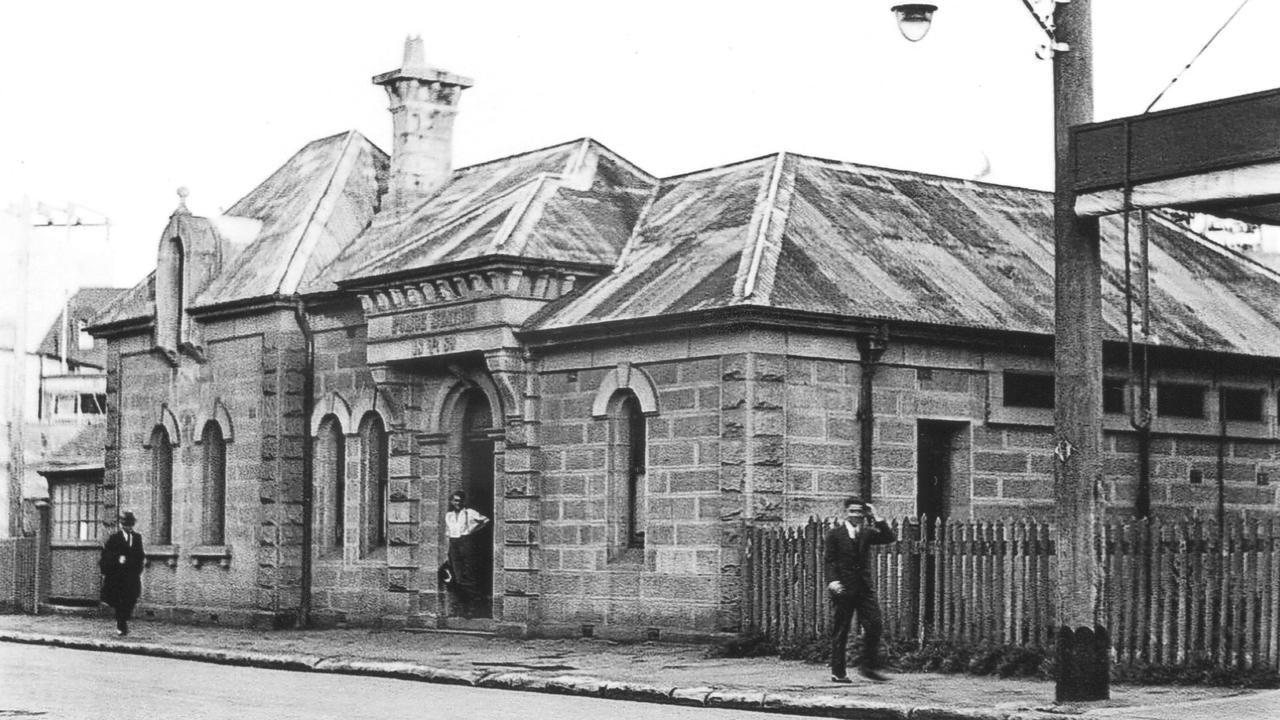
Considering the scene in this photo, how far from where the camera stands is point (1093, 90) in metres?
16.7

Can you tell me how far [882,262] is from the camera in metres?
25.7

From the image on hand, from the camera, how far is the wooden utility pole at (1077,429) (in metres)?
16.4

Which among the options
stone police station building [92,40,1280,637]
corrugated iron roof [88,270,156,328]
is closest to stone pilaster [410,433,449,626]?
stone police station building [92,40,1280,637]

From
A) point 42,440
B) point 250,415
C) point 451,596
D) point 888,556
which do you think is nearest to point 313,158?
point 250,415

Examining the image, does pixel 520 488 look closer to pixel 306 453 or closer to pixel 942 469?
pixel 942 469

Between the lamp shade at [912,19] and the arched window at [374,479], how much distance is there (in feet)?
49.8

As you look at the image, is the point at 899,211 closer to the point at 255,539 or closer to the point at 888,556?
the point at 888,556

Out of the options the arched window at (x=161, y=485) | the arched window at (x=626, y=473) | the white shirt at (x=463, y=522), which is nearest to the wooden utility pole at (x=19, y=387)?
the arched window at (x=161, y=485)

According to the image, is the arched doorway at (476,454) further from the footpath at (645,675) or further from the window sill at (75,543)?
the window sill at (75,543)

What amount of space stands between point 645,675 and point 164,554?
15221mm

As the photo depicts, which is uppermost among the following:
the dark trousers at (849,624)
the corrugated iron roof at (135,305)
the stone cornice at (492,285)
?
the corrugated iron roof at (135,305)

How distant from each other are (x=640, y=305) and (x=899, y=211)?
14.6 feet

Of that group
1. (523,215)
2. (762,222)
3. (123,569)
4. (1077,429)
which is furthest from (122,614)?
(1077,429)

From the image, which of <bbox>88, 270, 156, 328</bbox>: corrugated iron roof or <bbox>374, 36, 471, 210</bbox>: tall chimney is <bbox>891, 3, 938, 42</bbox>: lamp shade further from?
<bbox>88, 270, 156, 328</bbox>: corrugated iron roof
